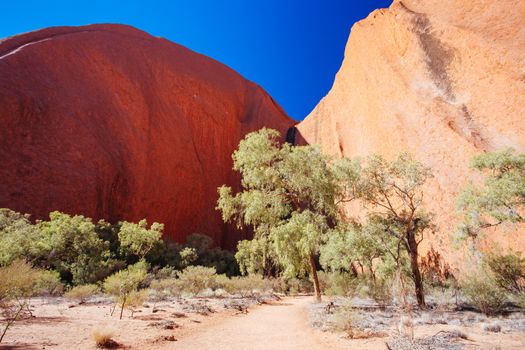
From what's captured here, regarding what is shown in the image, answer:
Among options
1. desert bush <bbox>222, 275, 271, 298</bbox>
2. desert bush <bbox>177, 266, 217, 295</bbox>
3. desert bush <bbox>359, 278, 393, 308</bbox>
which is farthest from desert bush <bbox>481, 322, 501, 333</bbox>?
desert bush <bbox>222, 275, 271, 298</bbox>

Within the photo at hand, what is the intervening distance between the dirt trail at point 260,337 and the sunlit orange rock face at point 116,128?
22721 mm

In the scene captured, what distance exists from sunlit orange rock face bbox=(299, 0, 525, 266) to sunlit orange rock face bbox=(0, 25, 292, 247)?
62.3 feet

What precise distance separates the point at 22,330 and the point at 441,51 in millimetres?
31374

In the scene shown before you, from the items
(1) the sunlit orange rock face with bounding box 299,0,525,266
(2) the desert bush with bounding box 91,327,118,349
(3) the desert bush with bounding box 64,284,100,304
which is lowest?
(2) the desert bush with bounding box 91,327,118,349

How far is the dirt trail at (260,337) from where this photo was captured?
272 inches

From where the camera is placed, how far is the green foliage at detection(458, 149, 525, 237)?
425 inches

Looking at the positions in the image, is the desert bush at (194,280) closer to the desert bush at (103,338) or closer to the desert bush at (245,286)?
the desert bush at (245,286)

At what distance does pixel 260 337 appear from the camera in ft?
26.2

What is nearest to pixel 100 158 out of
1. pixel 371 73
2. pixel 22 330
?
pixel 22 330

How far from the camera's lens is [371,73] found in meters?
32.4

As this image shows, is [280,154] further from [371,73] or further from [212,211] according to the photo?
[212,211]

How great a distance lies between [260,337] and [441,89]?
24678 millimetres

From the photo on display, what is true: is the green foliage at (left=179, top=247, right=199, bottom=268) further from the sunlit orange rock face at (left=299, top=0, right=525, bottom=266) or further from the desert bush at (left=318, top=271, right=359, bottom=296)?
the sunlit orange rock face at (left=299, top=0, right=525, bottom=266)

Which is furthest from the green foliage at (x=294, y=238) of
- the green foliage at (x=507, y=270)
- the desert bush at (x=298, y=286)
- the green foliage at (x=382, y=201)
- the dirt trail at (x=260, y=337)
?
the desert bush at (x=298, y=286)
